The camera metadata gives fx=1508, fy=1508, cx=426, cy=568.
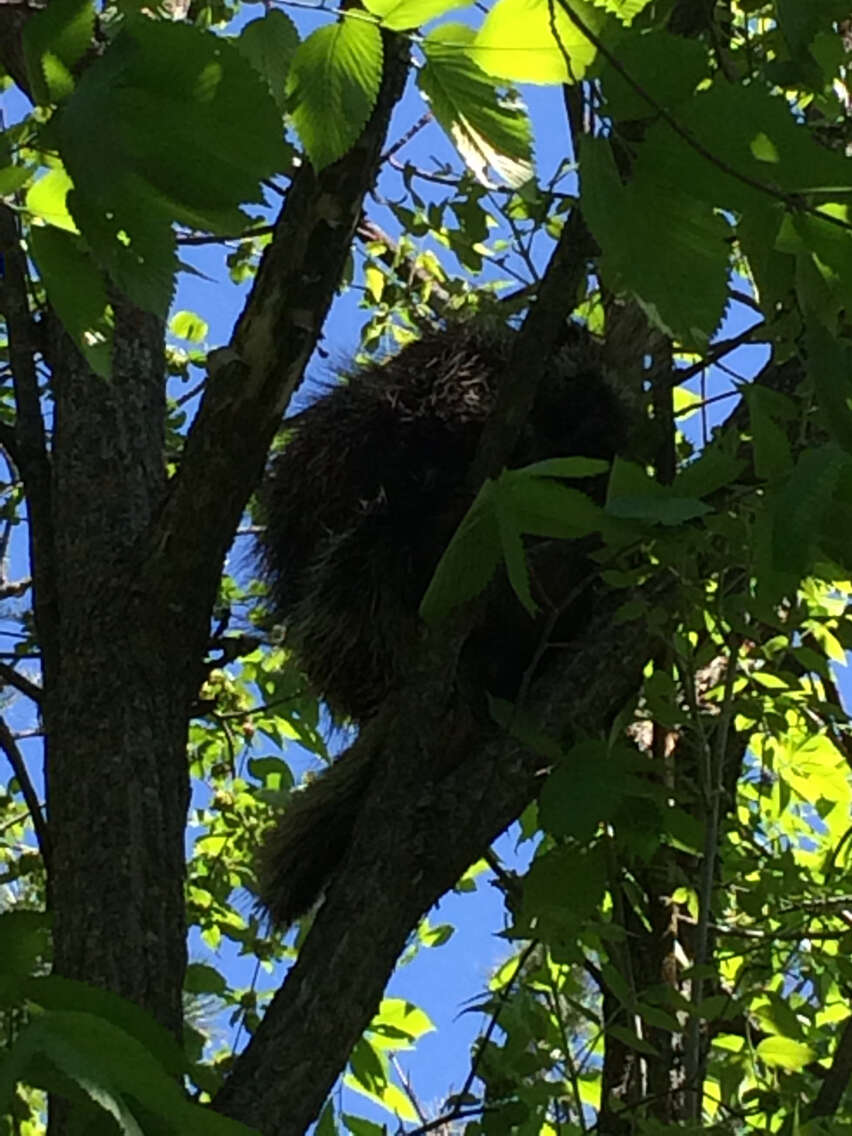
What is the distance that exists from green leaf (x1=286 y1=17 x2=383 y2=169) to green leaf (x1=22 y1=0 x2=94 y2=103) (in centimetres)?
12

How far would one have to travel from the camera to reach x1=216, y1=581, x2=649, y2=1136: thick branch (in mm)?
1006

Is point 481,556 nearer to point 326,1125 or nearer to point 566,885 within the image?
point 566,885

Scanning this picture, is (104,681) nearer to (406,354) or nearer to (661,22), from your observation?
(661,22)

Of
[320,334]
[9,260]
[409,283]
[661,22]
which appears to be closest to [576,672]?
[320,334]

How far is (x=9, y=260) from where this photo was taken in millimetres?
1323

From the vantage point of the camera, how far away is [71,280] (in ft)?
2.58

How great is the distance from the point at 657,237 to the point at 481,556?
0.21 m

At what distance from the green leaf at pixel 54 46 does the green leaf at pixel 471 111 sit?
175 millimetres

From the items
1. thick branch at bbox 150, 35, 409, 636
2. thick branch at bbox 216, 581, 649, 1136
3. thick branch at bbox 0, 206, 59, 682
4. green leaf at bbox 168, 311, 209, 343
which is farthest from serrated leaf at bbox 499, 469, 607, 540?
green leaf at bbox 168, 311, 209, 343

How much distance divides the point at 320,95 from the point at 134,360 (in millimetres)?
711

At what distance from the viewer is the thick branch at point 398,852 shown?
1006mm

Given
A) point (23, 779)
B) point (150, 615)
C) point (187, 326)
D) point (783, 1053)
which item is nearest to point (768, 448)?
point (783, 1053)

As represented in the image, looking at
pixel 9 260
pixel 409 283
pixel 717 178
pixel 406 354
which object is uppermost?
pixel 409 283

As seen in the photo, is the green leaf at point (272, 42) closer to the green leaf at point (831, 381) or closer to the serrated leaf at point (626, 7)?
the serrated leaf at point (626, 7)
